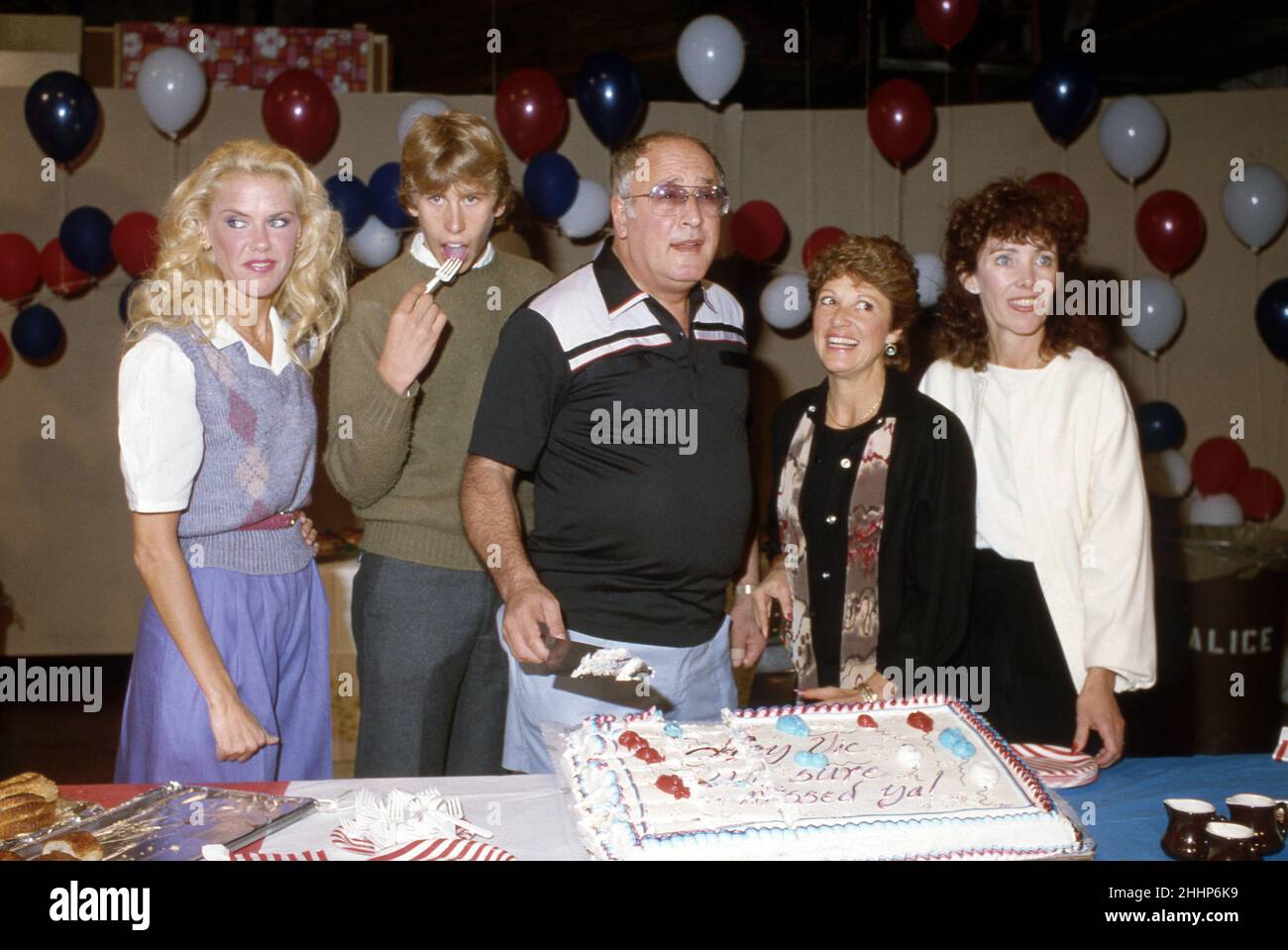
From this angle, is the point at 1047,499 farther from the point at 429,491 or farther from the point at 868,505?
the point at 429,491

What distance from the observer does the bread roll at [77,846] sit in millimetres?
1476

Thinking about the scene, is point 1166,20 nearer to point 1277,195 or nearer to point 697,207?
point 1277,195

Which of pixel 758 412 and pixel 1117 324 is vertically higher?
pixel 1117 324

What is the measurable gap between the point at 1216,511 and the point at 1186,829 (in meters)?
4.26

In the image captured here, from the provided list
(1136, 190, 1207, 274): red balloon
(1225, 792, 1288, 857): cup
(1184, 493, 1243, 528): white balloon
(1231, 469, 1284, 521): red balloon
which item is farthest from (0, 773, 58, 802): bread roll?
(1231, 469, 1284, 521): red balloon

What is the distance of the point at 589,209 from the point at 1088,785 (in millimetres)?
4042

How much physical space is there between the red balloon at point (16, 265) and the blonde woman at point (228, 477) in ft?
13.3

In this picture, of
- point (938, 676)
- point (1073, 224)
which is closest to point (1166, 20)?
point (1073, 224)

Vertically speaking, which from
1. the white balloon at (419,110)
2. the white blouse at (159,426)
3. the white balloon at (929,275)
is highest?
the white balloon at (419,110)

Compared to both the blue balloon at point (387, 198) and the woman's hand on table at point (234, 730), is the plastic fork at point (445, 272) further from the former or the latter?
the blue balloon at point (387, 198)

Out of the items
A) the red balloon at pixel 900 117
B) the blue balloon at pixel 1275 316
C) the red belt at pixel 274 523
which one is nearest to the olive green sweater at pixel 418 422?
the red belt at pixel 274 523

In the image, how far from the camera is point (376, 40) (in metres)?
6.71

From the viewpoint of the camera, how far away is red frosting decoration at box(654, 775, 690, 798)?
1627 millimetres

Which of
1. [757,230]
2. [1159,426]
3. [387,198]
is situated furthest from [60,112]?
[1159,426]
